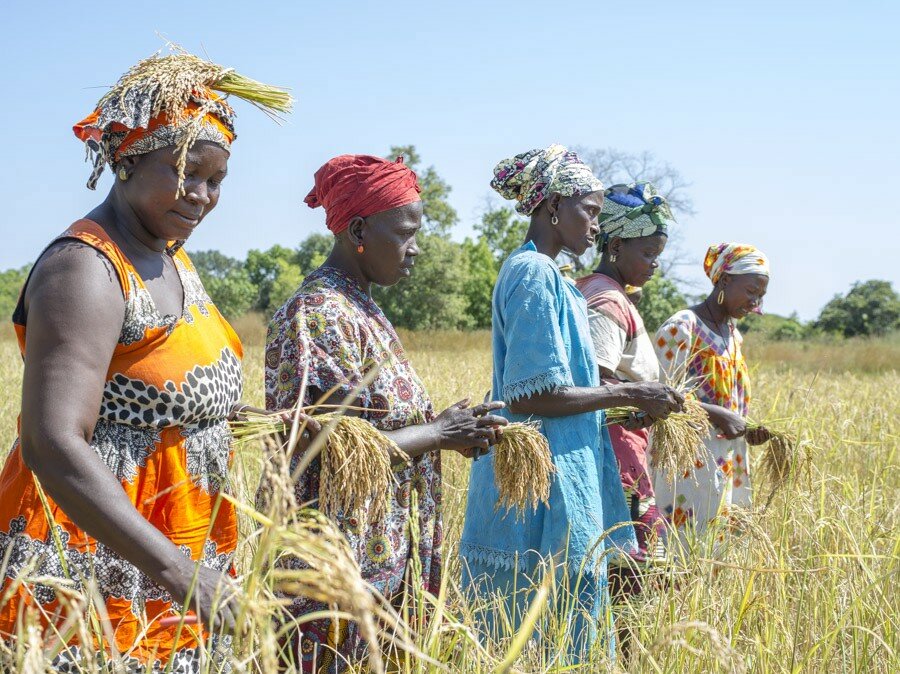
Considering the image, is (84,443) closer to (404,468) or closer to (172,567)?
(172,567)

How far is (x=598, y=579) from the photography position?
9.40 ft

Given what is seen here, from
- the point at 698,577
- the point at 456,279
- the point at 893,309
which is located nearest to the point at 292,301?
the point at 698,577

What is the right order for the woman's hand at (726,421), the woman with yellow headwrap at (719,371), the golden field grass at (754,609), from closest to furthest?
the golden field grass at (754,609) → the woman's hand at (726,421) → the woman with yellow headwrap at (719,371)

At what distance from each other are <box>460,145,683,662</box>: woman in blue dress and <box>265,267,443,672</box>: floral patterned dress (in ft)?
1.54

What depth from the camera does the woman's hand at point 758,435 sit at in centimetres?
393

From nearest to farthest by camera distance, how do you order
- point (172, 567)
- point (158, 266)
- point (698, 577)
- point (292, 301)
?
point (172, 567) → point (158, 266) → point (698, 577) → point (292, 301)

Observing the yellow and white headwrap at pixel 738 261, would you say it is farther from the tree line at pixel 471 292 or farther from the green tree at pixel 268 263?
the green tree at pixel 268 263

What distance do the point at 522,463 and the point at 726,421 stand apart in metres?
1.52

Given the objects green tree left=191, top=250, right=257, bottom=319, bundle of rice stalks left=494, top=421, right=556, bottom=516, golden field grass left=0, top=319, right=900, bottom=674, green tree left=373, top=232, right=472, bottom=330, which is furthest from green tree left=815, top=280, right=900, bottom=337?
bundle of rice stalks left=494, top=421, right=556, bottom=516

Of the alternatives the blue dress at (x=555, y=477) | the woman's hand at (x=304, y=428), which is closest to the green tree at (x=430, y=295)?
the blue dress at (x=555, y=477)

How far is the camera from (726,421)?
3852 mm

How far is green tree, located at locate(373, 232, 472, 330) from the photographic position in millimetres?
34281

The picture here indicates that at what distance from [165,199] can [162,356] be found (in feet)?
1.11

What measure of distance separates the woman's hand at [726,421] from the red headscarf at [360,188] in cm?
185
